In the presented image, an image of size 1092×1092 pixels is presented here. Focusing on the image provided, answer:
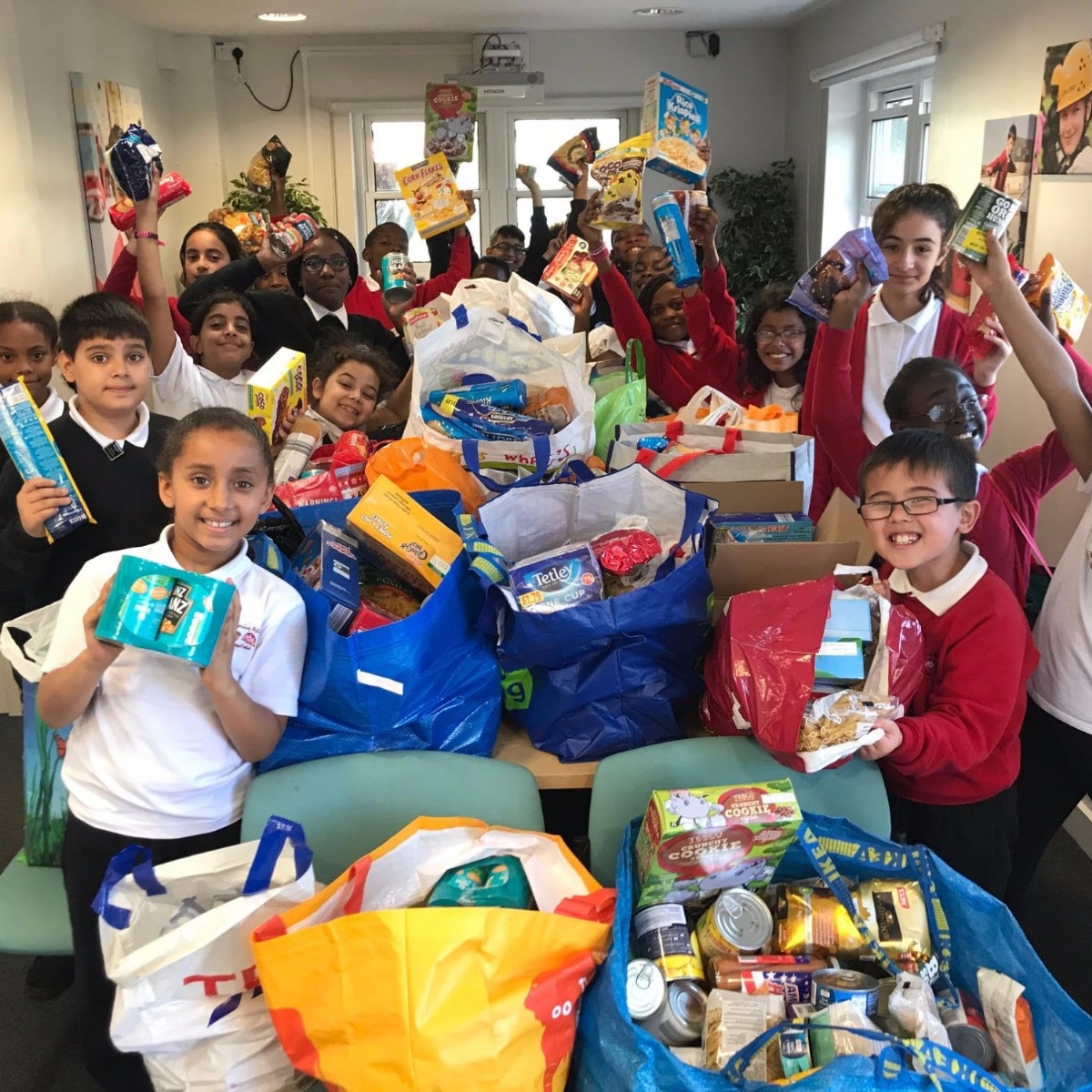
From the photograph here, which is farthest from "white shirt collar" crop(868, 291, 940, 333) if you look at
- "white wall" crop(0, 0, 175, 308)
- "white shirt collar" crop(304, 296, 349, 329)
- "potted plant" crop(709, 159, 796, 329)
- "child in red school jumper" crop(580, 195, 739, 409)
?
"potted plant" crop(709, 159, 796, 329)

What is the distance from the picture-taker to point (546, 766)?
1.46 meters

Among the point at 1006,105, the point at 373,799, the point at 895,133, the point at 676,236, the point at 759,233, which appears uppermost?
the point at 895,133

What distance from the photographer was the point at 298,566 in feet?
5.02

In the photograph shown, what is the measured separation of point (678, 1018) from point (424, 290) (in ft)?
10.4

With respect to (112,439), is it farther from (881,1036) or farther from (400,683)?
(881,1036)

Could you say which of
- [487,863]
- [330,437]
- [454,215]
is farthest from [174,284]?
[487,863]

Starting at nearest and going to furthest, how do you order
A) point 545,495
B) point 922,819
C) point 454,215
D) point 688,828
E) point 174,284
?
point 688,828, point 922,819, point 545,495, point 454,215, point 174,284

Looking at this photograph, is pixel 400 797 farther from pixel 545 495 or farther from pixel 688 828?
pixel 545 495

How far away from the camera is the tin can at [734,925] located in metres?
1.13

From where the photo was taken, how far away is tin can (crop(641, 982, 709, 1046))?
3.46 ft

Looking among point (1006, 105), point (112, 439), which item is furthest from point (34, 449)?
point (1006, 105)

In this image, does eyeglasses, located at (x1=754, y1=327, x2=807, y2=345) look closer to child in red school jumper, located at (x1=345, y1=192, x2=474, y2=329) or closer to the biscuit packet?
the biscuit packet

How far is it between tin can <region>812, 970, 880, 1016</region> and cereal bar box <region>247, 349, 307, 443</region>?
1.21m

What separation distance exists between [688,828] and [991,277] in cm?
118
